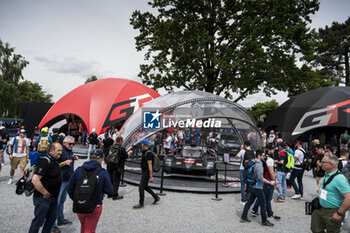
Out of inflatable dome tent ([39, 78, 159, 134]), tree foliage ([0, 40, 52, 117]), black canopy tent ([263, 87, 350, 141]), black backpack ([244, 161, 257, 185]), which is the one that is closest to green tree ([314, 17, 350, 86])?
black canopy tent ([263, 87, 350, 141])

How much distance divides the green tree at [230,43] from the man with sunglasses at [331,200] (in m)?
15.9

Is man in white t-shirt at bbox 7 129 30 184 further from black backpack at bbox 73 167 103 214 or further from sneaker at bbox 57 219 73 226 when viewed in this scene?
black backpack at bbox 73 167 103 214

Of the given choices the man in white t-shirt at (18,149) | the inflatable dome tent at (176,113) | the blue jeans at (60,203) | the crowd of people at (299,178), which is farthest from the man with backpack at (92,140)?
the crowd of people at (299,178)

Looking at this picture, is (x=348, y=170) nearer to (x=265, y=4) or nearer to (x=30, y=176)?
(x=30, y=176)

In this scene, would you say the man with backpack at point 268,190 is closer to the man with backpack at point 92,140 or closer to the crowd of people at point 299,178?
the crowd of people at point 299,178

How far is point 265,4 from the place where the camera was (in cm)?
2005

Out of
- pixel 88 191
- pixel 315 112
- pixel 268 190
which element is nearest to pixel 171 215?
pixel 268 190

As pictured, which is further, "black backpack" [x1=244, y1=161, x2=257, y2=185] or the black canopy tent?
the black canopy tent

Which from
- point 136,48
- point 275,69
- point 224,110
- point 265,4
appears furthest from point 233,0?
point 224,110

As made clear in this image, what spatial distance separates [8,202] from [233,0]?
71.6 ft

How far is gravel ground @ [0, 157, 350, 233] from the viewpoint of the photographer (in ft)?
16.1

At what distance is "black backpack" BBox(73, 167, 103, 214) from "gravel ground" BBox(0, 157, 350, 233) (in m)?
1.77

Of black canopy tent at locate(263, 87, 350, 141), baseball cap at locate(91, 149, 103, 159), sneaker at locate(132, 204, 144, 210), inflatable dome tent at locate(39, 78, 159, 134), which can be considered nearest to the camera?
baseball cap at locate(91, 149, 103, 159)

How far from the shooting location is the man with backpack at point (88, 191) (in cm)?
327
